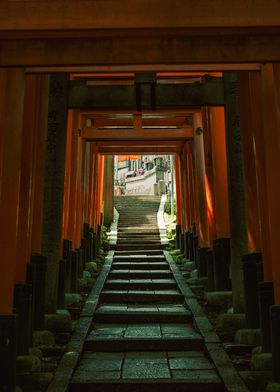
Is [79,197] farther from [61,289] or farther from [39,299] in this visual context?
[39,299]

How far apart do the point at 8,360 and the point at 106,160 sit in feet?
52.2

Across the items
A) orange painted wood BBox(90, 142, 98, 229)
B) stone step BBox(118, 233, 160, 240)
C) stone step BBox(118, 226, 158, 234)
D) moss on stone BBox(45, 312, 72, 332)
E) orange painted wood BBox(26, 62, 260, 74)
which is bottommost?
moss on stone BBox(45, 312, 72, 332)

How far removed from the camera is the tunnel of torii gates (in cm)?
342

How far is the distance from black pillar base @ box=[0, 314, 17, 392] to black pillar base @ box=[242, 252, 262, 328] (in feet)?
9.50

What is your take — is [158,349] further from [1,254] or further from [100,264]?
[100,264]

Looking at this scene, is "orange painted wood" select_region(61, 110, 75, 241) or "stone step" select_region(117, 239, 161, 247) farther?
"stone step" select_region(117, 239, 161, 247)

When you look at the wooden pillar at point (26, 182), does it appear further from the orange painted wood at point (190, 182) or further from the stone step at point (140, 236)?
the stone step at point (140, 236)

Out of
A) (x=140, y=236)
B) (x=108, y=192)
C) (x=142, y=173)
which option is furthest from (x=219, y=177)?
(x=142, y=173)

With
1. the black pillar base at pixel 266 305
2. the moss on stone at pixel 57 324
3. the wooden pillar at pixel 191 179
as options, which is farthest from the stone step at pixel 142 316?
the wooden pillar at pixel 191 179

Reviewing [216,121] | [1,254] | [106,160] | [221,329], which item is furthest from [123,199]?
[1,254]

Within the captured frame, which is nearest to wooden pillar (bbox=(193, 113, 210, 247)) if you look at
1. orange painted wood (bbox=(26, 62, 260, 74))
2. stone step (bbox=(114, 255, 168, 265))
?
stone step (bbox=(114, 255, 168, 265))

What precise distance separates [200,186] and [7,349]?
6.78 metres

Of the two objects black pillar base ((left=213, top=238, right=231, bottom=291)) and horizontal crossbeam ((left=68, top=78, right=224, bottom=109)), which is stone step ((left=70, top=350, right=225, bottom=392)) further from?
horizontal crossbeam ((left=68, top=78, right=224, bottom=109))

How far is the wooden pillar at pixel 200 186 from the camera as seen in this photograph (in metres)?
9.48
